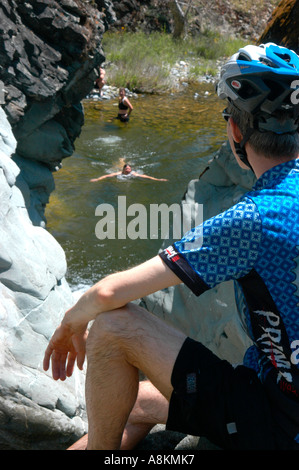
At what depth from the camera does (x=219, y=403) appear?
1711 mm

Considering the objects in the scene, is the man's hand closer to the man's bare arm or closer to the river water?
the man's bare arm

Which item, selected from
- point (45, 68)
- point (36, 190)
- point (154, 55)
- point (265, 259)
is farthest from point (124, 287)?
point (154, 55)

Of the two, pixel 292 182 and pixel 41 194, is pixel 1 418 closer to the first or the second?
pixel 292 182

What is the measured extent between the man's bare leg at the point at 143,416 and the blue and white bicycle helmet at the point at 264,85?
1.25m

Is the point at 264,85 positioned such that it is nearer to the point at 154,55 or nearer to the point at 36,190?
the point at 36,190

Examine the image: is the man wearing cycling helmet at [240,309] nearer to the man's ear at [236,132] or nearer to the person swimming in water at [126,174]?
the man's ear at [236,132]

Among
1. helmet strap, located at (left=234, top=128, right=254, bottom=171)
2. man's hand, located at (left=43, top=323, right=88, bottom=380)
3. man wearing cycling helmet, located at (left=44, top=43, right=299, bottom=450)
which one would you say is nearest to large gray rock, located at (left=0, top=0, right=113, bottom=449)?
man's hand, located at (left=43, top=323, right=88, bottom=380)

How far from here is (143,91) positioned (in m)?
14.2

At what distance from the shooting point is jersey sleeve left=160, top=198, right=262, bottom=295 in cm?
144

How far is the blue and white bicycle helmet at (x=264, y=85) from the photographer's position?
1617mm

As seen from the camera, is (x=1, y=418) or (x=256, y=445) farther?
(x=1, y=418)

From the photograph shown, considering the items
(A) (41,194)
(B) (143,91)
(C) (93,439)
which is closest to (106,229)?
(A) (41,194)

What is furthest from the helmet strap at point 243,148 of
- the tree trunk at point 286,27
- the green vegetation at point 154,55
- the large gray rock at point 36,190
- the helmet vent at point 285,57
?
the green vegetation at point 154,55
